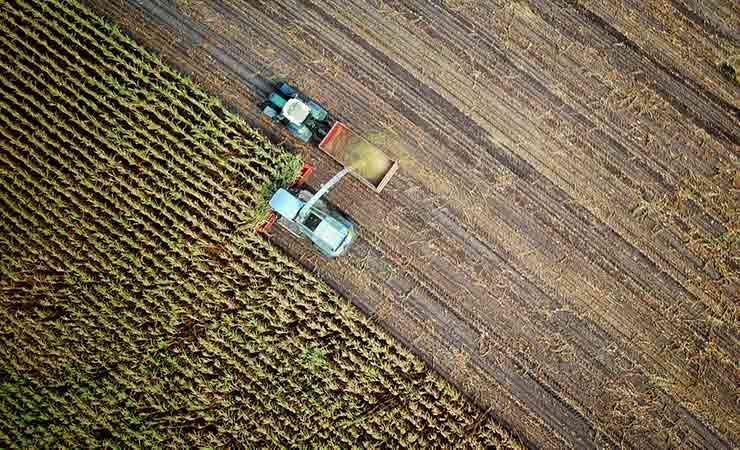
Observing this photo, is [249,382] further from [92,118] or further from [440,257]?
[92,118]

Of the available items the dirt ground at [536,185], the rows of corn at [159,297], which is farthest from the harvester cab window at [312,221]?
the rows of corn at [159,297]

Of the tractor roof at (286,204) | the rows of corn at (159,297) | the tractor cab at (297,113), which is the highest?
the tractor cab at (297,113)

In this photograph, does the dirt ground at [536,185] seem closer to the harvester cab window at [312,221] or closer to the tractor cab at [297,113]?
the tractor cab at [297,113]

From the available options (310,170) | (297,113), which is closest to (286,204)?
(310,170)

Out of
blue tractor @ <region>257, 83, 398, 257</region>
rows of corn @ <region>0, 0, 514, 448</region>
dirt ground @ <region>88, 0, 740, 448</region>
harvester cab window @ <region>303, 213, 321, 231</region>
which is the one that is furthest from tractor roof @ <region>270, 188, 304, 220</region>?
dirt ground @ <region>88, 0, 740, 448</region>

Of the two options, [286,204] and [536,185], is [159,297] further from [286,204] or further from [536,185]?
[536,185]
